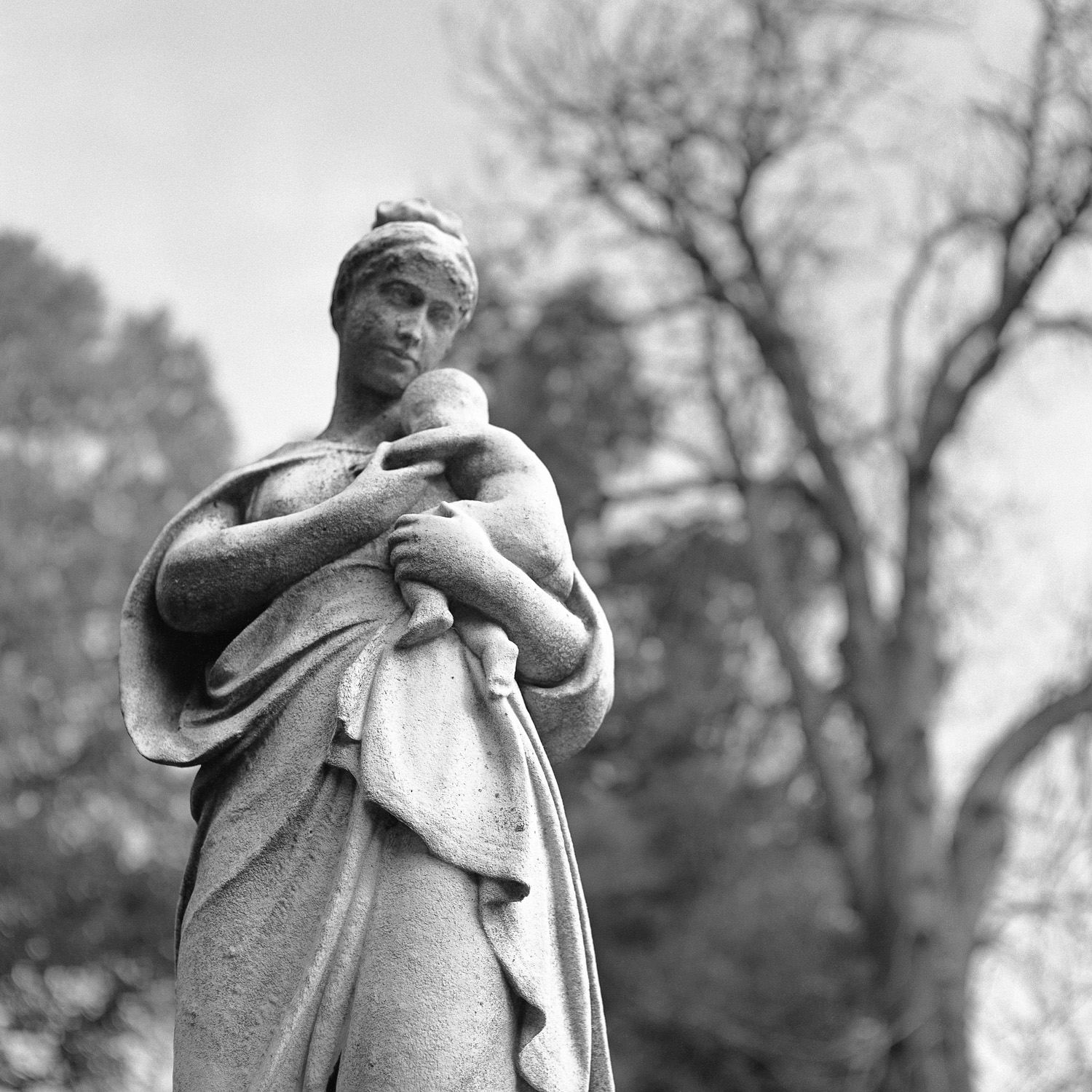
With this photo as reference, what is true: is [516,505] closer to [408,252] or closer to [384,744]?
[384,744]

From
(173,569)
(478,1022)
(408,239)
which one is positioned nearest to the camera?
(478,1022)

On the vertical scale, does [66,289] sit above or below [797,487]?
above

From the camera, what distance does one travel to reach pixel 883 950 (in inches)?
523

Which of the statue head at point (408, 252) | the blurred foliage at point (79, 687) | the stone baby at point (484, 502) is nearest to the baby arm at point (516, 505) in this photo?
the stone baby at point (484, 502)

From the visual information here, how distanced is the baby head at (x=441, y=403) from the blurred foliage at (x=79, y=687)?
13.6 meters

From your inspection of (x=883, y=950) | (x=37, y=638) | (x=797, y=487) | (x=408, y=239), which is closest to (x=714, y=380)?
(x=797, y=487)

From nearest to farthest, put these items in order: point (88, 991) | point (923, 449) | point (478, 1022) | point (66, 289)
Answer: point (478, 1022) < point (923, 449) < point (88, 991) < point (66, 289)

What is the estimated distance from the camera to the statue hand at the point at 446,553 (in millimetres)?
3414

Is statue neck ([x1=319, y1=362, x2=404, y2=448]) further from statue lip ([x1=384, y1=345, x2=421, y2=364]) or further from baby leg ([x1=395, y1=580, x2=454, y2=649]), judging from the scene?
baby leg ([x1=395, y1=580, x2=454, y2=649])

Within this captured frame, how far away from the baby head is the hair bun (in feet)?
1.36

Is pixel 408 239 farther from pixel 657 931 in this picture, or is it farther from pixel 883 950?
pixel 657 931

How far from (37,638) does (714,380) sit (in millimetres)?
7896

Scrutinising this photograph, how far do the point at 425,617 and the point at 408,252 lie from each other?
1.01m

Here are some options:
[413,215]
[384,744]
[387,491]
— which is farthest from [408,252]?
[384,744]
